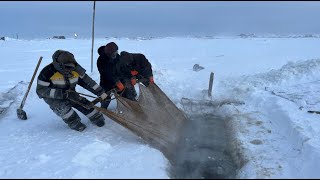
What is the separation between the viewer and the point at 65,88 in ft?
21.4

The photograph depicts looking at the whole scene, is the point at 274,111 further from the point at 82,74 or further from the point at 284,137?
the point at 82,74

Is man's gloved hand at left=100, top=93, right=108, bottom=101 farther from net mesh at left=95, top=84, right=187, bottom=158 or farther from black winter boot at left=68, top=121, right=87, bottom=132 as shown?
black winter boot at left=68, top=121, right=87, bottom=132

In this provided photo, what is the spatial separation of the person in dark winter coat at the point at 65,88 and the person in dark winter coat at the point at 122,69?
23.3 inches

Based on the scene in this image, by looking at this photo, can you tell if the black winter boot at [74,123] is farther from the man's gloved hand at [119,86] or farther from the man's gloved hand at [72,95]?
the man's gloved hand at [119,86]

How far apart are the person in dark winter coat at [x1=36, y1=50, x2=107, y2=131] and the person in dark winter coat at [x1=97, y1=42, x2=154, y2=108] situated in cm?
59

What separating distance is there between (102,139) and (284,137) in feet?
10.7

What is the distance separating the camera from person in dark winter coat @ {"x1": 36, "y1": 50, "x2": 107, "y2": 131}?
Result: 6199 millimetres

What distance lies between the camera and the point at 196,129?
7.30 meters

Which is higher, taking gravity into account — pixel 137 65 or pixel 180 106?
pixel 137 65

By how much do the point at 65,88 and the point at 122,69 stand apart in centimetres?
124

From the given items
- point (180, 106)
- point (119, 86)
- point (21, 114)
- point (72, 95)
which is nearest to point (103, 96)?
point (119, 86)

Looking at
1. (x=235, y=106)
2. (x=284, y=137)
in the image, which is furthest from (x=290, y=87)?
(x=284, y=137)

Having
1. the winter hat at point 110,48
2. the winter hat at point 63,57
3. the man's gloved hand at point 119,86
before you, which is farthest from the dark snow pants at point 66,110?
the winter hat at point 110,48

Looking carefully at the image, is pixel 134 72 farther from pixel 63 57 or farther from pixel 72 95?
pixel 63 57
